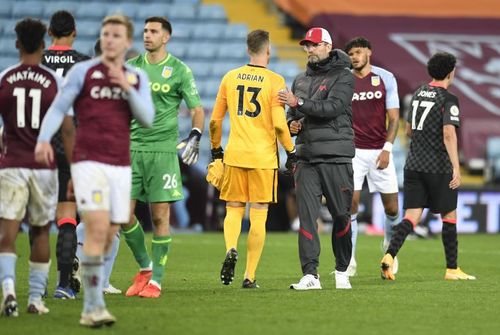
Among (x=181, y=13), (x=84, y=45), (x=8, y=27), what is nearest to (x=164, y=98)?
(x=84, y=45)

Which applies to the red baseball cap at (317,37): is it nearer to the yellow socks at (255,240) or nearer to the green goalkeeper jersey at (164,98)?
the green goalkeeper jersey at (164,98)

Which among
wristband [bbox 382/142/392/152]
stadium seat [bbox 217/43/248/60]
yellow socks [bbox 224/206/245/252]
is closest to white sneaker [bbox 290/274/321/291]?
yellow socks [bbox 224/206/245/252]

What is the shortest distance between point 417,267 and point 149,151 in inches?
197

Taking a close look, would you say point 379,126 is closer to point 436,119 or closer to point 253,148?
point 436,119

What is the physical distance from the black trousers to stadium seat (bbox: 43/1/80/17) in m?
16.2

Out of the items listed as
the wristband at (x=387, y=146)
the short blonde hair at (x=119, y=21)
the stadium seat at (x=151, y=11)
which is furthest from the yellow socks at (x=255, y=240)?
the stadium seat at (x=151, y=11)

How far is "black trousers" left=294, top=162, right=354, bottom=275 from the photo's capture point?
34.1 feet

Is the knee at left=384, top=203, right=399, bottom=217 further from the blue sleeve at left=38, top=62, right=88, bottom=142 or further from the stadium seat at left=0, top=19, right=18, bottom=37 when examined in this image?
the stadium seat at left=0, top=19, right=18, bottom=37

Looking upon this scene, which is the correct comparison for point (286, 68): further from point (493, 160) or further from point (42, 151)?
point (42, 151)

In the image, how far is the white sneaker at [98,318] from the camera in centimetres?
754

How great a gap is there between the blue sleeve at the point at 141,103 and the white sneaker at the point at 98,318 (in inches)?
49.7

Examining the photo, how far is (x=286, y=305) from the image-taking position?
9039mm

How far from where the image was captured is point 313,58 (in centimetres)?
1045

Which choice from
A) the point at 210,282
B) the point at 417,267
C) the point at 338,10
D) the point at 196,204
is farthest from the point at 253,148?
the point at 338,10
